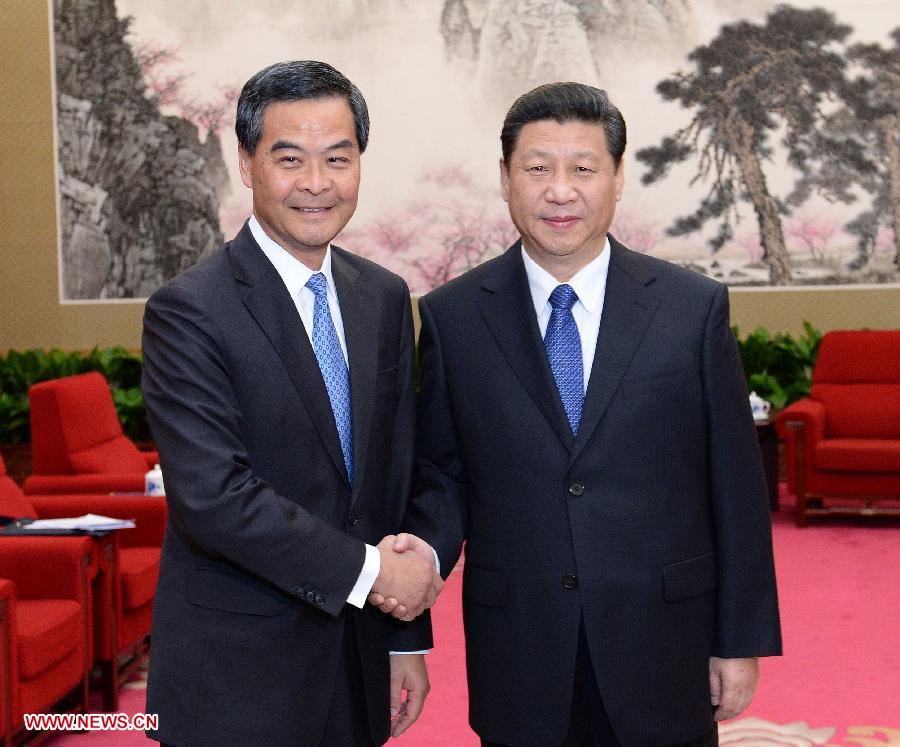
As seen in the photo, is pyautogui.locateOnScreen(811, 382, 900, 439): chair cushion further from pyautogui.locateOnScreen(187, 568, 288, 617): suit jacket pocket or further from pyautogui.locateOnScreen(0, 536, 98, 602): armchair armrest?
pyautogui.locateOnScreen(187, 568, 288, 617): suit jacket pocket

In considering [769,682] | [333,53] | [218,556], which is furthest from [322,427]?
[333,53]

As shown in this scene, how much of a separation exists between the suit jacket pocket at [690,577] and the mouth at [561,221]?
572 millimetres

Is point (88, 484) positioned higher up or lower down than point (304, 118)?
lower down

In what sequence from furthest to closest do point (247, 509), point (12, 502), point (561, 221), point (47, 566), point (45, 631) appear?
1. point (12, 502)
2. point (47, 566)
3. point (45, 631)
4. point (561, 221)
5. point (247, 509)

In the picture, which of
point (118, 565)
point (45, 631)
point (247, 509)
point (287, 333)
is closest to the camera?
point (247, 509)

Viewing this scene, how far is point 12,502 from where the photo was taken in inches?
170

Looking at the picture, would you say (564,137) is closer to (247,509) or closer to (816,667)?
(247,509)

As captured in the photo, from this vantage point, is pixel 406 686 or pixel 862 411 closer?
pixel 406 686

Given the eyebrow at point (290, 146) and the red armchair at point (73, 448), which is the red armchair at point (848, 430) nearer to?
the red armchair at point (73, 448)

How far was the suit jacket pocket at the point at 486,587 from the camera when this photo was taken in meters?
1.93

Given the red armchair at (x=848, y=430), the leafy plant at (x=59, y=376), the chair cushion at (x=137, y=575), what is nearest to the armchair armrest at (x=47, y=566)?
the chair cushion at (x=137, y=575)

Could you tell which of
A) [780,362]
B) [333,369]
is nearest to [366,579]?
[333,369]

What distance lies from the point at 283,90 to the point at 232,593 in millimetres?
779

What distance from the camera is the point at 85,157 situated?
9.50 metres
